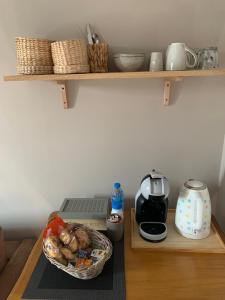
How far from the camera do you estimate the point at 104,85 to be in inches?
48.9

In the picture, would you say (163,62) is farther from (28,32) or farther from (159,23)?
(28,32)

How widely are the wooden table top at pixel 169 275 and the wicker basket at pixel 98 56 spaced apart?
2.67 ft

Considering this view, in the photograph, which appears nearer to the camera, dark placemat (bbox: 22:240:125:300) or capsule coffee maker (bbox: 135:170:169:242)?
dark placemat (bbox: 22:240:125:300)

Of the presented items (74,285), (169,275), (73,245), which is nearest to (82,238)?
(73,245)

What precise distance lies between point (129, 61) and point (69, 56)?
25cm

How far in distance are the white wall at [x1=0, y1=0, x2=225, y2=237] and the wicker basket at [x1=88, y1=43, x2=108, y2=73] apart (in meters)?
0.12

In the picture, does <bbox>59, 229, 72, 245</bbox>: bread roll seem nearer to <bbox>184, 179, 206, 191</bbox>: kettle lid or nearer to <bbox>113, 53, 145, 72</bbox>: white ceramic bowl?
<bbox>184, 179, 206, 191</bbox>: kettle lid

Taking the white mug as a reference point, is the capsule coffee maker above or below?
below

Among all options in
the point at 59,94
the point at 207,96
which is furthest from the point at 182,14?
the point at 59,94

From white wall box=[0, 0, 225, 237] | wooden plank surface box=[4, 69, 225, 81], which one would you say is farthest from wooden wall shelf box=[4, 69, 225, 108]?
white wall box=[0, 0, 225, 237]

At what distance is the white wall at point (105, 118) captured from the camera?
1.13m

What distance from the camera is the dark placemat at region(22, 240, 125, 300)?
86 centimetres

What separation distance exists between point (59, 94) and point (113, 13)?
458 millimetres

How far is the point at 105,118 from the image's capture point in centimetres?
128
